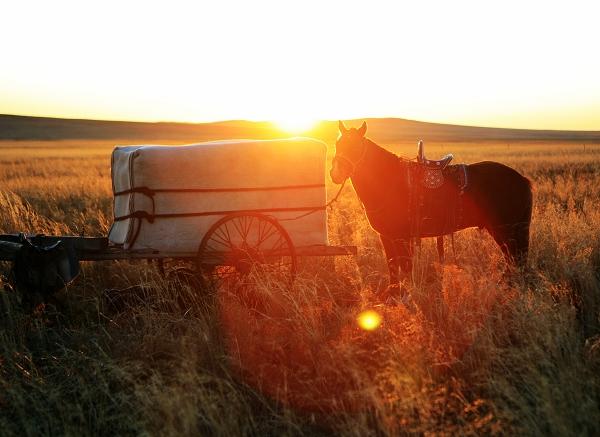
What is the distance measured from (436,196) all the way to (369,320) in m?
1.92

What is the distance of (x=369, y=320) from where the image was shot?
4.51 metres

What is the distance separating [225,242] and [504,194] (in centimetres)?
303

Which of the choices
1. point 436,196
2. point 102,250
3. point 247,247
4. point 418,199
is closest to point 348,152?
point 418,199

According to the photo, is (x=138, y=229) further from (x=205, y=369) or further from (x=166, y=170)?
(x=205, y=369)

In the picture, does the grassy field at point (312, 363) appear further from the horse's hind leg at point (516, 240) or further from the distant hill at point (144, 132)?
the distant hill at point (144, 132)

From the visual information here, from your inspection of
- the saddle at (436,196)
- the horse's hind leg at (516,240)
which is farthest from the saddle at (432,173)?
the horse's hind leg at (516,240)

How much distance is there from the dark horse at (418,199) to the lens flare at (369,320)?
3.76ft

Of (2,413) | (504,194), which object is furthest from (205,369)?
(504,194)

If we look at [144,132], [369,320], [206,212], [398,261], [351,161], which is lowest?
[369,320]

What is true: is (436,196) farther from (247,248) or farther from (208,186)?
(208,186)

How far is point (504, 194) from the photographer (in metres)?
5.97

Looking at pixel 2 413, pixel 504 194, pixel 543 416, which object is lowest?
pixel 2 413

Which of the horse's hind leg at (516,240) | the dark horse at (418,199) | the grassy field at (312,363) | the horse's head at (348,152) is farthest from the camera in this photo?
the horse's hind leg at (516,240)

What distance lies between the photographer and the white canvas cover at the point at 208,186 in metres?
5.12
